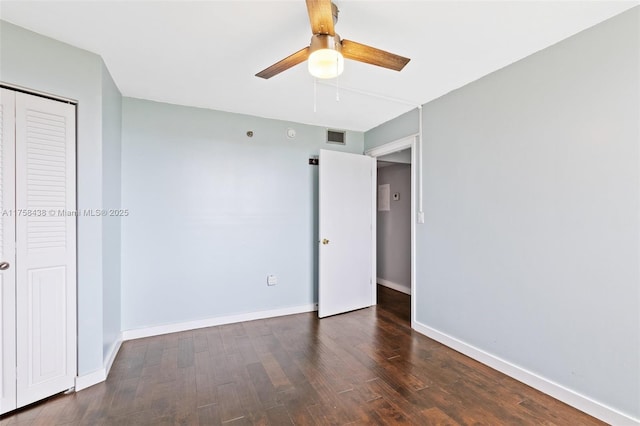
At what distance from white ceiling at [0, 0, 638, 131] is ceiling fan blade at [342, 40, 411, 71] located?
0.79 ft

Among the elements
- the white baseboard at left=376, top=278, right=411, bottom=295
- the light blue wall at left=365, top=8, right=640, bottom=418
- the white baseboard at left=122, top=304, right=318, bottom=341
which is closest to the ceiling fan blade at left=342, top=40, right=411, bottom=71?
the light blue wall at left=365, top=8, right=640, bottom=418

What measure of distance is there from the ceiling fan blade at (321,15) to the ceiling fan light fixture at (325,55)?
32 mm

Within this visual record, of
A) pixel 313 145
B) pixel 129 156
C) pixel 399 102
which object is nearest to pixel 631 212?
pixel 399 102

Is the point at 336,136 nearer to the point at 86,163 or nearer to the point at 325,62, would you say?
the point at 325,62

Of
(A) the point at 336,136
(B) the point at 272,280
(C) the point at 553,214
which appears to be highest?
(A) the point at 336,136

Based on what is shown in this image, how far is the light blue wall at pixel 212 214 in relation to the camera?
3008mm

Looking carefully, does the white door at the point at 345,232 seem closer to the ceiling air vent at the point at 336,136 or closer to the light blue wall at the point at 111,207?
the ceiling air vent at the point at 336,136

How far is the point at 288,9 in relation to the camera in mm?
1700

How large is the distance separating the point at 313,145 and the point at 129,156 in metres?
2.10

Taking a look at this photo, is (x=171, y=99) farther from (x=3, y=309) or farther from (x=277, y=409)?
(x=277, y=409)

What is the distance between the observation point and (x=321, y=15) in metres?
1.47

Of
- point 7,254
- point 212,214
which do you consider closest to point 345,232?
point 212,214

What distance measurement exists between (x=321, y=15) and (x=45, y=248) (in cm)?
231

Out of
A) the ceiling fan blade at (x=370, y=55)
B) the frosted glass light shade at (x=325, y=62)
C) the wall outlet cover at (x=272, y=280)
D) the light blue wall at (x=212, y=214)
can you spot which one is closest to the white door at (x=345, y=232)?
the light blue wall at (x=212, y=214)
